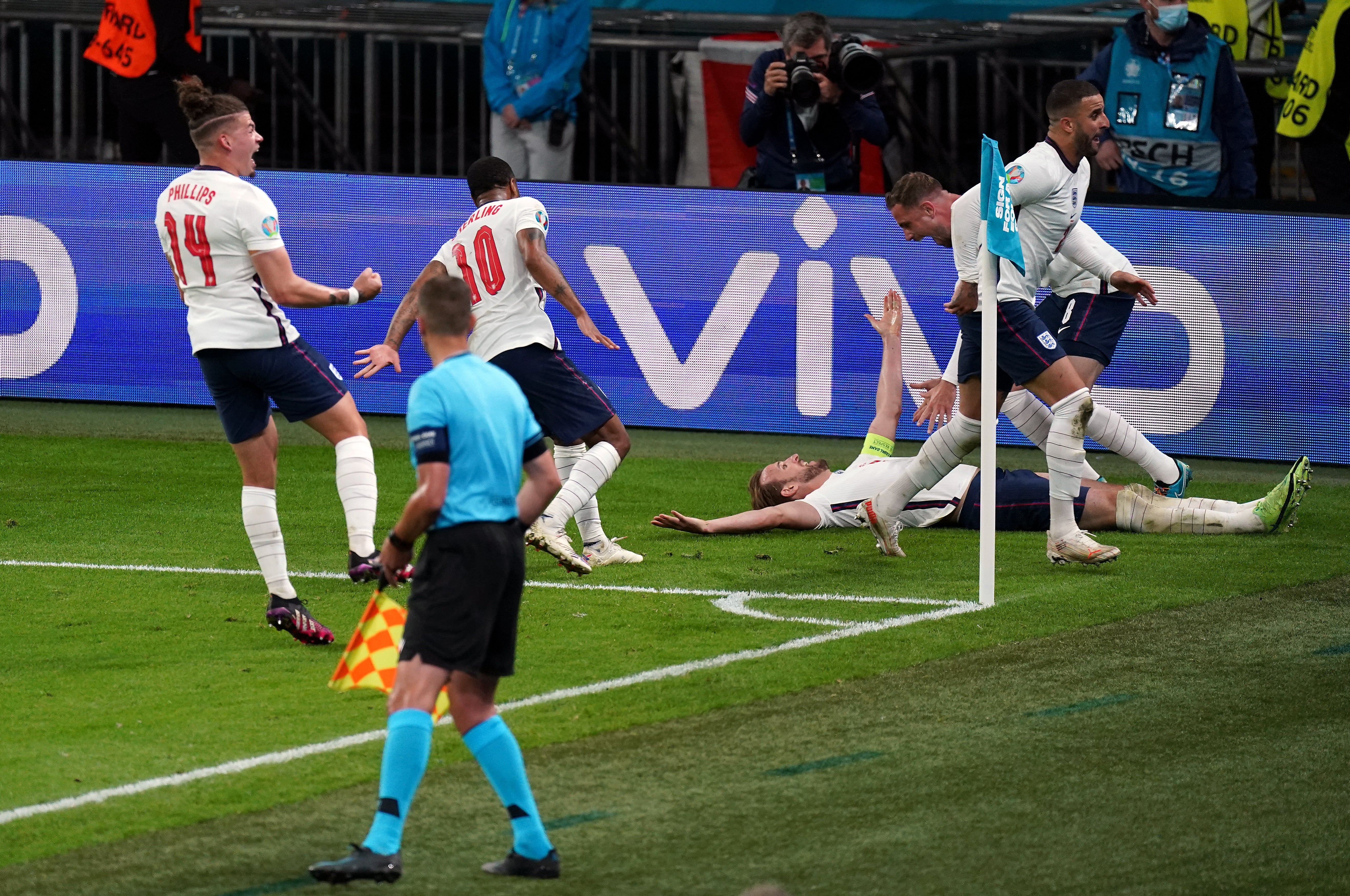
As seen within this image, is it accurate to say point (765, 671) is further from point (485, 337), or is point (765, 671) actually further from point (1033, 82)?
point (1033, 82)

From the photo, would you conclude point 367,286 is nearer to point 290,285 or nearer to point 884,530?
point 290,285

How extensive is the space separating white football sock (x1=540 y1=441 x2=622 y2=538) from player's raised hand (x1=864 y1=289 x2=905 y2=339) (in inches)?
74.9

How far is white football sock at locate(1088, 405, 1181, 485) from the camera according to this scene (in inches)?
401

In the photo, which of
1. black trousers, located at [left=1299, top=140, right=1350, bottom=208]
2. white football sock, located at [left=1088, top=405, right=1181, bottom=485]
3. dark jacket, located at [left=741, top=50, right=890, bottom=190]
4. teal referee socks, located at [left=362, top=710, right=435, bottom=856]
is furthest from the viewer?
dark jacket, located at [left=741, top=50, right=890, bottom=190]

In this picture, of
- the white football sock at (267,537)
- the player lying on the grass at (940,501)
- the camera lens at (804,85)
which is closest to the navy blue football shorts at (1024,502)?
the player lying on the grass at (940,501)

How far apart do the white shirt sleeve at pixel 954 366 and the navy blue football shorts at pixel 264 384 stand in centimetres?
307

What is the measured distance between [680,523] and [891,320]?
175cm

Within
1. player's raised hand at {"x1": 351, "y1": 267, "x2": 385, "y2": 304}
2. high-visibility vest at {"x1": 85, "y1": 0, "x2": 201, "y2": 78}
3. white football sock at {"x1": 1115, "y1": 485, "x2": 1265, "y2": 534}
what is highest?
high-visibility vest at {"x1": 85, "y1": 0, "x2": 201, "y2": 78}

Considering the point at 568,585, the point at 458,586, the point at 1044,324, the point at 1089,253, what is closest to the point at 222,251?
the point at 568,585

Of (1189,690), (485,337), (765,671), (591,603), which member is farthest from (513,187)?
(1189,690)

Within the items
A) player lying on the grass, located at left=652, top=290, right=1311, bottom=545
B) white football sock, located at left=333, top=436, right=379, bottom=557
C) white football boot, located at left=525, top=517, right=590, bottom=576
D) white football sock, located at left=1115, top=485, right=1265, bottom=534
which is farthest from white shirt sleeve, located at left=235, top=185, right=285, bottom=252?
white football sock, located at left=1115, top=485, right=1265, bottom=534

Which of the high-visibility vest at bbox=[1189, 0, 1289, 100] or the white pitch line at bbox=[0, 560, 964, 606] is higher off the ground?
the high-visibility vest at bbox=[1189, 0, 1289, 100]

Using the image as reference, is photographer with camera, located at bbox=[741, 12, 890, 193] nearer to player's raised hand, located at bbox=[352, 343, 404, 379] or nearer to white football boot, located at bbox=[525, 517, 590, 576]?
white football boot, located at bbox=[525, 517, 590, 576]

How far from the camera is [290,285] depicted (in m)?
7.87
